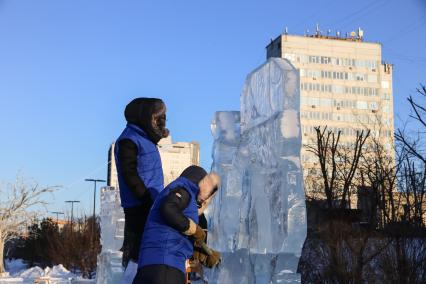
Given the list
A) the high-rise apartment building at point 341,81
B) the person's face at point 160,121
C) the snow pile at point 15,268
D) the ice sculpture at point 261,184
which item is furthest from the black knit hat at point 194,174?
the high-rise apartment building at point 341,81

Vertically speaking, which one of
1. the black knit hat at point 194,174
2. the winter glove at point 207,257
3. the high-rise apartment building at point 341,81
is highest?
the high-rise apartment building at point 341,81

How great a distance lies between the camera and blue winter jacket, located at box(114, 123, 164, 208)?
428 centimetres

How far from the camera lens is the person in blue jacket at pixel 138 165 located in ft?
13.9

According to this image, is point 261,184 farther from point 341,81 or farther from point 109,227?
point 341,81

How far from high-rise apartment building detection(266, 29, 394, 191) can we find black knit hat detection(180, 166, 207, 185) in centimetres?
9024

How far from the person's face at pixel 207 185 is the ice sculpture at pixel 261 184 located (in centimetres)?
112

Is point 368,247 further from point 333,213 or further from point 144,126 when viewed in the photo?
point 144,126

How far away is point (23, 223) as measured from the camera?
4509 cm

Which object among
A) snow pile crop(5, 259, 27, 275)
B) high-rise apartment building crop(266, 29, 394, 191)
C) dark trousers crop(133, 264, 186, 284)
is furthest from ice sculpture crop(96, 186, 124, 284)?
high-rise apartment building crop(266, 29, 394, 191)

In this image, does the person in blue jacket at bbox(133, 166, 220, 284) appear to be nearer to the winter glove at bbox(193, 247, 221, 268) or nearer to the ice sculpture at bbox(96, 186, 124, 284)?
the winter glove at bbox(193, 247, 221, 268)

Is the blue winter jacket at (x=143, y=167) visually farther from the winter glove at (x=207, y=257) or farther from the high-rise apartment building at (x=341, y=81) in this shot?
the high-rise apartment building at (x=341, y=81)

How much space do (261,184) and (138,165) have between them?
1467mm

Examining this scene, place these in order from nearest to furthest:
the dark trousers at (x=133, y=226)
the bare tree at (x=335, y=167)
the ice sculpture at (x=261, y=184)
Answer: the dark trousers at (x=133, y=226), the ice sculpture at (x=261, y=184), the bare tree at (x=335, y=167)

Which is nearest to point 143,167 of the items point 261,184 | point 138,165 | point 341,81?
A: point 138,165
